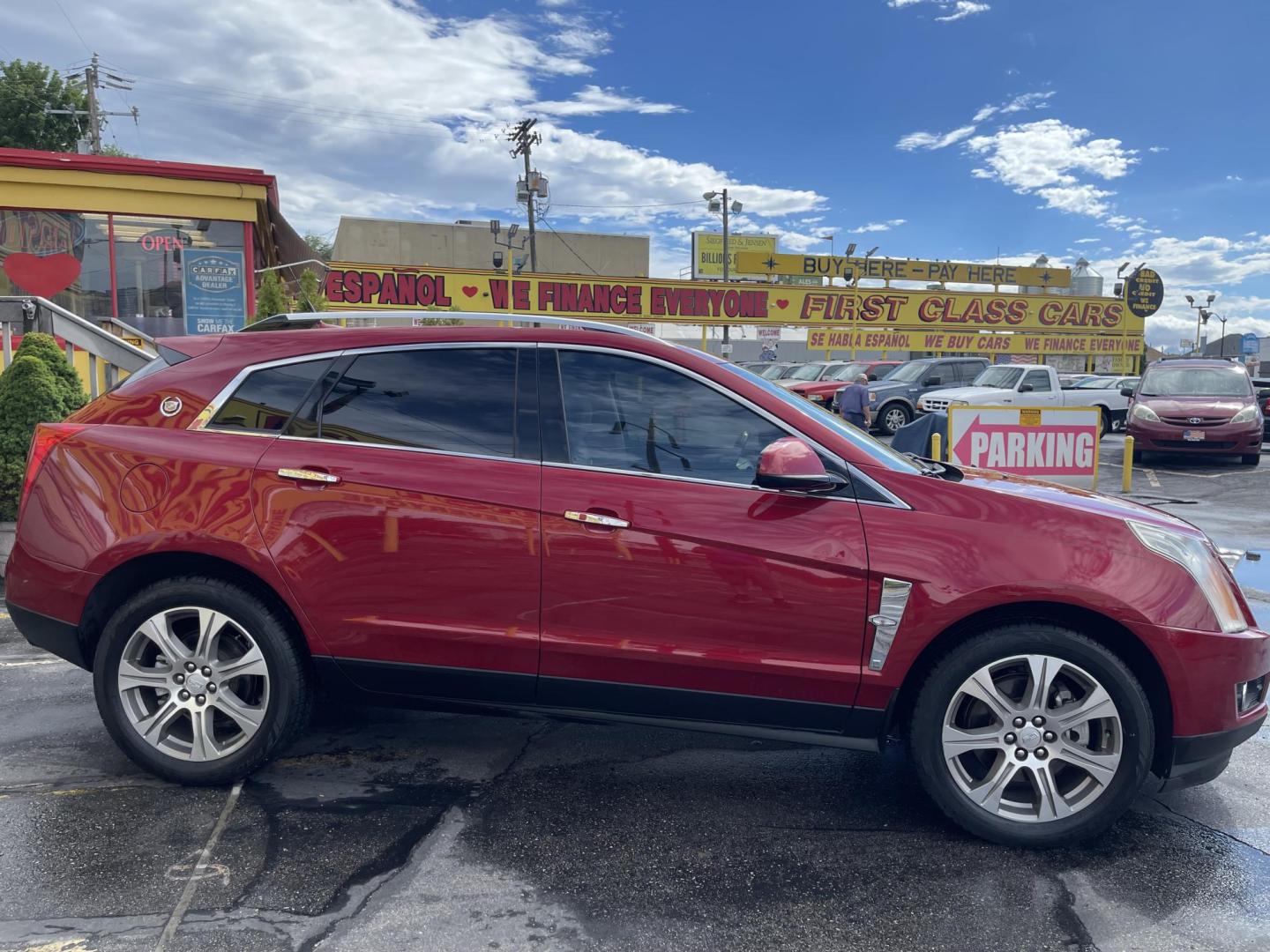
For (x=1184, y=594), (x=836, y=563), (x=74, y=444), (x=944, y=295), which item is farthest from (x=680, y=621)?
(x=944, y=295)

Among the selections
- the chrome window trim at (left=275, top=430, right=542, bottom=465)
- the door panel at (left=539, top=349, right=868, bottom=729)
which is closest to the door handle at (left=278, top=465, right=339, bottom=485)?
the chrome window trim at (left=275, top=430, right=542, bottom=465)

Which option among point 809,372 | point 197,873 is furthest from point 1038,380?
point 197,873

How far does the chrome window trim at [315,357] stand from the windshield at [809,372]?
22410 millimetres

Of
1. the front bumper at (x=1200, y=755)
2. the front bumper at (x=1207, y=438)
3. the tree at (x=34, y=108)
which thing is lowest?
the front bumper at (x=1200, y=755)

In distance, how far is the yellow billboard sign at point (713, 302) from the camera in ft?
74.1

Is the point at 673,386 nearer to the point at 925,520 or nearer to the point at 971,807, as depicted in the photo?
the point at 925,520

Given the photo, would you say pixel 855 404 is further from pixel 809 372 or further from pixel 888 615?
pixel 809 372

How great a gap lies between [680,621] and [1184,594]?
65.5 inches

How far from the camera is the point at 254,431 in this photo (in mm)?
3346

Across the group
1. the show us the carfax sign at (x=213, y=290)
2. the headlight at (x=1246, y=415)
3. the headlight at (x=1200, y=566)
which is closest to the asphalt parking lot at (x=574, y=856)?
the headlight at (x=1200, y=566)

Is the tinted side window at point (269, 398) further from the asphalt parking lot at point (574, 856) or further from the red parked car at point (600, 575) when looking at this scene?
the asphalt parking lot at point (574, 856)

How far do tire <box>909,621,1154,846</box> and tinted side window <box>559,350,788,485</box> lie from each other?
100 cm

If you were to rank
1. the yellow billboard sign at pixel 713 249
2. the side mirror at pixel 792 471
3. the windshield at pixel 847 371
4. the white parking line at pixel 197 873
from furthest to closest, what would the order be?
the yellow billboard sign at pixel 713 249 < the windshield at pixel 847 371 < the side mirror at pixel 792 471 < the white parking line at pixel 197 873

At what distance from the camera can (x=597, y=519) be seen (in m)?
3.05
